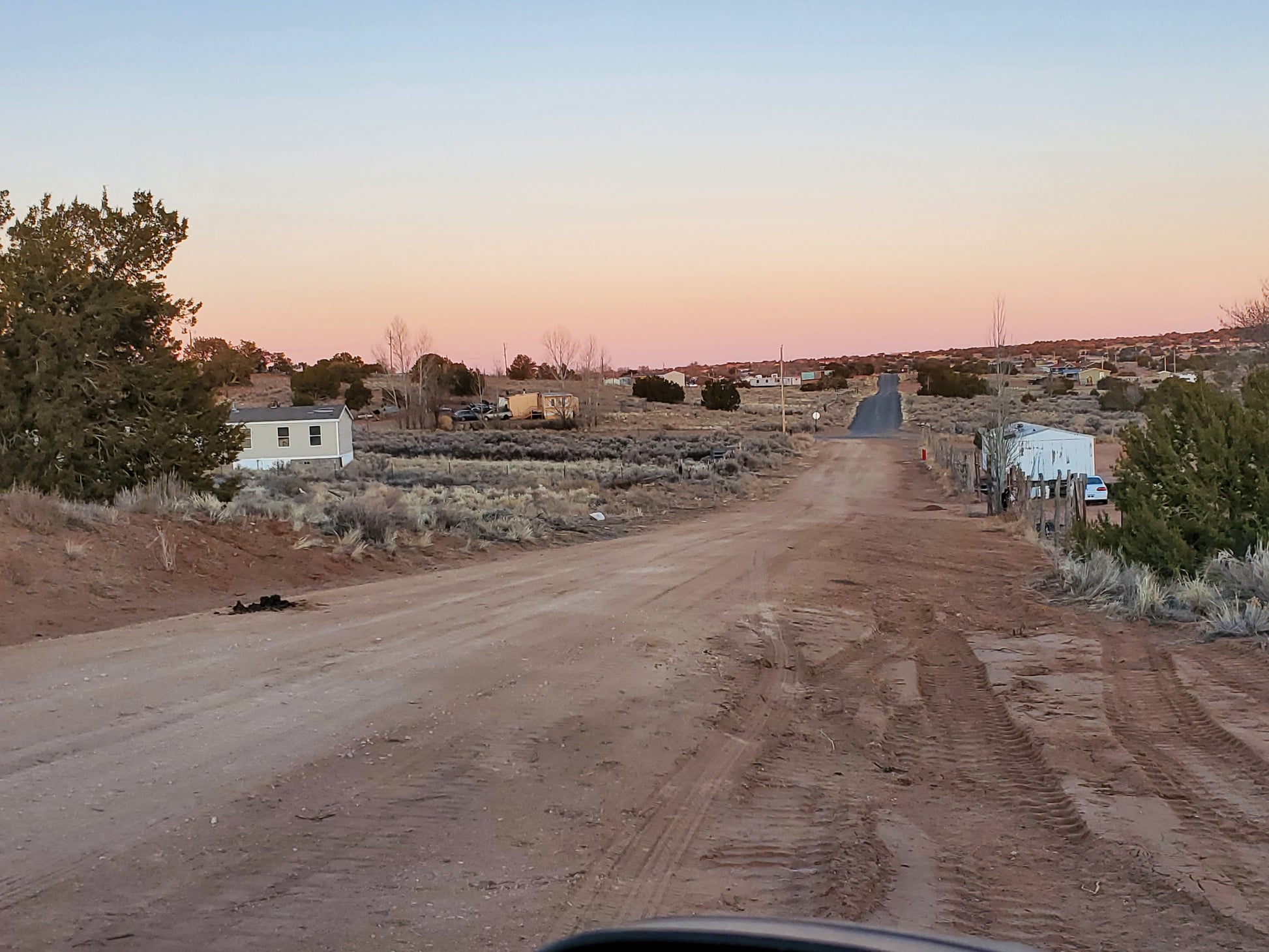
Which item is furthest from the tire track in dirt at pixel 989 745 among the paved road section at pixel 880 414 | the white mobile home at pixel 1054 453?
the paved road section at pixel 880 414

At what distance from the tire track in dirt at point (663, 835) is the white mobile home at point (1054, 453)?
36501 millimetres

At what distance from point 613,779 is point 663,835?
1196mm

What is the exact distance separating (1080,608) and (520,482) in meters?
31.0

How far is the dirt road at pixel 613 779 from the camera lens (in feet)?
18.6

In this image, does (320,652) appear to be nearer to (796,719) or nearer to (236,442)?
(796,719)

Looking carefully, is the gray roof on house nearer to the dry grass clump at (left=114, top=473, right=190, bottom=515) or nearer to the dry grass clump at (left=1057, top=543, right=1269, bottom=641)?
the dry grass clump at (left=114, top=473, right=190, bottom=515)

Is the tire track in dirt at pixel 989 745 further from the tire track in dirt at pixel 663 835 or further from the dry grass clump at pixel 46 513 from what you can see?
the dry grass clump at pixel 46 513

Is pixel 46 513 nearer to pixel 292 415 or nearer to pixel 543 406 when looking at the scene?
pixel 292 415

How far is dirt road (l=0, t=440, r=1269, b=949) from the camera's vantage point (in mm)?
5660

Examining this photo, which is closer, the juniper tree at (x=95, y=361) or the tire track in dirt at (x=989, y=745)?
the tire track in dirt at (x=989, y=745)

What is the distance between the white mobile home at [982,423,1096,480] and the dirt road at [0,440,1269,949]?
3120 cm

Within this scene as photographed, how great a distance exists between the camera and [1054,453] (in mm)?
44250

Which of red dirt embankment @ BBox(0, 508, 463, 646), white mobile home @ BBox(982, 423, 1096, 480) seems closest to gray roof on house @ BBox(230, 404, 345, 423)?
white mobile home @ BBox(982, 423, 1096, 480)

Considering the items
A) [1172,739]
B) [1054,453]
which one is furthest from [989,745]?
[1054,453]
